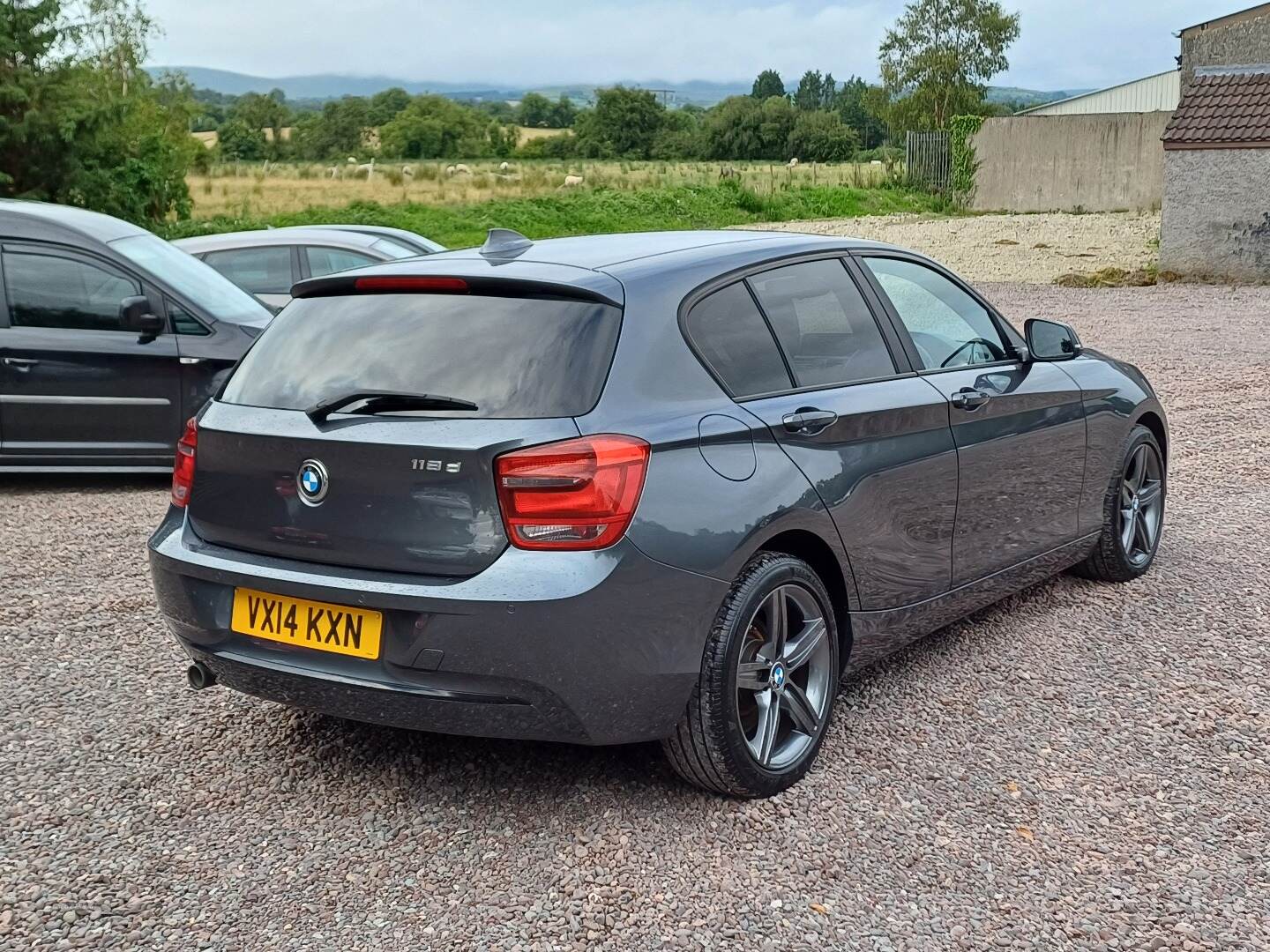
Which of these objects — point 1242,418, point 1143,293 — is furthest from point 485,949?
point 1143,293

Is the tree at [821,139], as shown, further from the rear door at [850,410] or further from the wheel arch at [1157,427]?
the rear door at [850,410]

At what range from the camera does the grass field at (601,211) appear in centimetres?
3094

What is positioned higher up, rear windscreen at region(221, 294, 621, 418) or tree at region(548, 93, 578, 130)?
tree at region(548, 93, 578, 130)

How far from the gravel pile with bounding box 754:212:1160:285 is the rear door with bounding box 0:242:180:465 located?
17894 mm

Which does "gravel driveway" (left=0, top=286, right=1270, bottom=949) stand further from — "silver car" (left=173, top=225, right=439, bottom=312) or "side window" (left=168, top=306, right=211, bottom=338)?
"silver car" (left=173, top=225, right=439, bottom=312)

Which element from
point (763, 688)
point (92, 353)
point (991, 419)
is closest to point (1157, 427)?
point (991, 419)

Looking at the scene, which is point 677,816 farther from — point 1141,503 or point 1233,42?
point 1233,42

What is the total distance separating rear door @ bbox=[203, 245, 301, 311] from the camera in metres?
11.9

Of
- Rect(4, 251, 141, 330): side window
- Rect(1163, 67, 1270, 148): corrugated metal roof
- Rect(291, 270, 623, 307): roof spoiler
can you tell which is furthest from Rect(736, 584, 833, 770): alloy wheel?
Rect(1163, 67, 1270, 148): corrugated metal roof

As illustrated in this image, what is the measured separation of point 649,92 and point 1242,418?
99439 millimetres

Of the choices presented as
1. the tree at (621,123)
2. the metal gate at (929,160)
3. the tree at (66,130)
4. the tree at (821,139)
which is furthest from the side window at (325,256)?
the tree at (621,123)

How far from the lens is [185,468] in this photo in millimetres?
4254

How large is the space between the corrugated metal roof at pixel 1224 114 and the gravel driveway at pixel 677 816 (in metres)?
18.2

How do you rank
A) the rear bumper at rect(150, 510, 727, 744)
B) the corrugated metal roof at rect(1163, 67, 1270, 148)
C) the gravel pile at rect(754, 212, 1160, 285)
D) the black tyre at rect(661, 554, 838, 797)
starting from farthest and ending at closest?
the gravel pile at rect(754, 212, 1160, 285) → the corrugated metal roof at rect(1163, 67, 1270, 148) → the black tyre at rect(661, 554, 838, 797) → the rear bumper at rect(150, 510, 727, 744)
